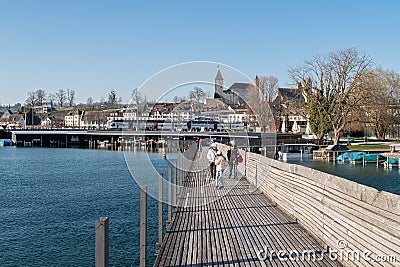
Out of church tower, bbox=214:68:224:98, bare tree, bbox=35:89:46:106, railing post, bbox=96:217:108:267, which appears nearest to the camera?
railing post, bbox=96:217:108:267

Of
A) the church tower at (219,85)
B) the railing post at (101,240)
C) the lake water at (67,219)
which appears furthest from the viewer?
the lake water at (67,219)

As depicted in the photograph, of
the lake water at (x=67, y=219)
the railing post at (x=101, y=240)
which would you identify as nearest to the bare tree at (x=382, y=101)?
the lake water at (x=67, y=219)

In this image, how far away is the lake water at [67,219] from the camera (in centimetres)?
1356

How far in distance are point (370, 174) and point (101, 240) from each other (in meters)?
38.5

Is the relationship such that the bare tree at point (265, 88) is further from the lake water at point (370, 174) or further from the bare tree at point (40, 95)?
the bare tree at point (40, 95)

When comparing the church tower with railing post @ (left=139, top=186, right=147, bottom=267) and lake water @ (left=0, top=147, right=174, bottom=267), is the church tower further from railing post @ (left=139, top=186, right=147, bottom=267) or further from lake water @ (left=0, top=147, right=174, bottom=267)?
railing post @ (left=139, top=186, right=147, bottom=267)

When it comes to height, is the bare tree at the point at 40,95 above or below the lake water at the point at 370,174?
above

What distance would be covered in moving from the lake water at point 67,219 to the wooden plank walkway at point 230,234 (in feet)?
3.64

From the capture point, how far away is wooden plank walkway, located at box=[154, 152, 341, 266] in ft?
25.4

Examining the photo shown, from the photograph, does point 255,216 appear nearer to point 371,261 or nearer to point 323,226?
point 323,226

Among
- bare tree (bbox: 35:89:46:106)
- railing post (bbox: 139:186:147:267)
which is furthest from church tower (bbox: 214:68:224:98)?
bare tree (bbox: 35:89:46:106)

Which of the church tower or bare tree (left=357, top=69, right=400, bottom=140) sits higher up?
bare tree (left=357, top=69, right=400, bottom=140)

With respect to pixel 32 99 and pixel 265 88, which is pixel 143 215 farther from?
pixel 32 99

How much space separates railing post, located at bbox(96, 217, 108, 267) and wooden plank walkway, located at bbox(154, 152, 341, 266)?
278 centimetres
